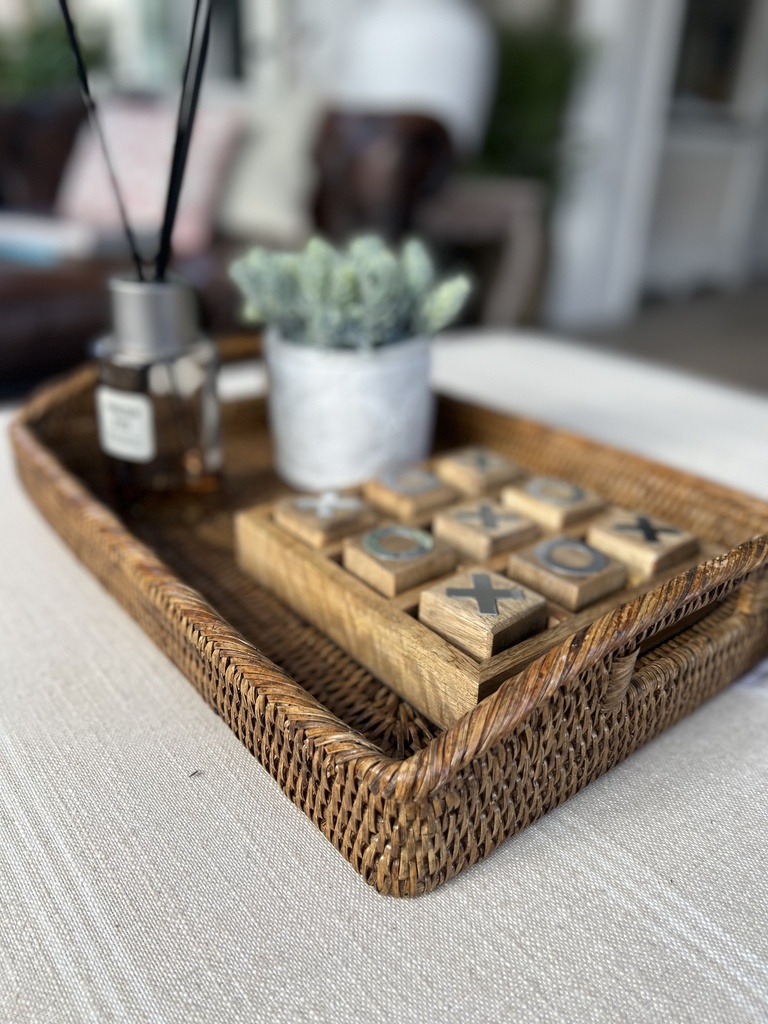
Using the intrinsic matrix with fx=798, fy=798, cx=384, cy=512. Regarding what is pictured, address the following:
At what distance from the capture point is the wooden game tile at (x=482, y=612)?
0.35 meters

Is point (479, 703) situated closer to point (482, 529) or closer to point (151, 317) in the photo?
point (482, 529)

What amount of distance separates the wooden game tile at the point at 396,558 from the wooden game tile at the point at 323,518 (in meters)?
0.02

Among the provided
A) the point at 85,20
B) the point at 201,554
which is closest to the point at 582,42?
the point at 85,20

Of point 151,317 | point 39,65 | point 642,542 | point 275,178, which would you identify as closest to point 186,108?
point 151,317

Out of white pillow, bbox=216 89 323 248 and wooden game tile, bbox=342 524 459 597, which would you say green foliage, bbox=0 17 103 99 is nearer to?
white pillow, bbox=216 89 323 248

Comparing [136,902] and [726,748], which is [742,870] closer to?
[726,748]

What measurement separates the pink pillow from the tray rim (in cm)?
129

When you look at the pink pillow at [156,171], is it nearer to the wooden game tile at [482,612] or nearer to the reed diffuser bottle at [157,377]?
the reed diffuser bottle at [157,377]

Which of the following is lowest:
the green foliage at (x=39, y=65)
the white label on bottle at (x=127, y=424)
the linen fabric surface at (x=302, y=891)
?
the linen fabric surface at (x=302, y=891)

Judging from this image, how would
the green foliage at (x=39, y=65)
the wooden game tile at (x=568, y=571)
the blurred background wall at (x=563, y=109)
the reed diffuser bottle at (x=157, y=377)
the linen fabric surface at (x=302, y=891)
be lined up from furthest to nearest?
the green foliage at (x=39, y=65), the blurred background wall at (x=563, y=109), the reed diffuser bottle at (x=157, y=377), the wooden game tile at (x=568, y=571), the linen fabric surface at (x=302, y=891)

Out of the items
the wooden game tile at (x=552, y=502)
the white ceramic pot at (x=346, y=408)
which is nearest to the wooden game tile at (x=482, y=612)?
the wooden game tile at (x=552, y=502)

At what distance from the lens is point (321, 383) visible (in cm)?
57

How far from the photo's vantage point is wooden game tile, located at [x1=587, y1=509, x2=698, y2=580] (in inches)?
16.8

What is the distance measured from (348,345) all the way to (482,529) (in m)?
0.20
